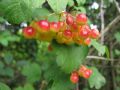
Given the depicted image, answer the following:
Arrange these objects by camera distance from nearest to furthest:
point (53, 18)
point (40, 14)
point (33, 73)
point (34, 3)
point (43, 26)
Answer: point (34, 3) < point (43, 26) < point (53, 18) < point (40, 14) < point (33, 73)

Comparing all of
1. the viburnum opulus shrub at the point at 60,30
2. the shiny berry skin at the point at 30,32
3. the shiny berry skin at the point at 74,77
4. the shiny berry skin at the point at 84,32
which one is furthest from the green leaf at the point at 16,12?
the shiny berry skin at the point at 74,77

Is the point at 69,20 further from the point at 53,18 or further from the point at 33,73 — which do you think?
the point at 33,73

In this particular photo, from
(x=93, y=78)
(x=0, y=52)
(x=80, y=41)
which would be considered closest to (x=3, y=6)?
(x=80, y=41)

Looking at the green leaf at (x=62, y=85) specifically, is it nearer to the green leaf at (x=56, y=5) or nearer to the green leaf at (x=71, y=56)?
the green leaf at (x=71, y=56)

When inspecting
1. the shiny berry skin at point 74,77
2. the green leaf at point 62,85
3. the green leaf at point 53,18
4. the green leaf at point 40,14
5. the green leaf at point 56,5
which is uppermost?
the green leaf at point 56,5

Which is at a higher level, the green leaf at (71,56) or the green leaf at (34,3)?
the green leaf at (34,3)

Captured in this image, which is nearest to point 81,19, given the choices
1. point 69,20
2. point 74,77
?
point 69,20

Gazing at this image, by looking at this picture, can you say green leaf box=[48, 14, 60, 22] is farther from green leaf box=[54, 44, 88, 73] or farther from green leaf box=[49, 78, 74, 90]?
green leaf box=[49, 78, 74, 90]
